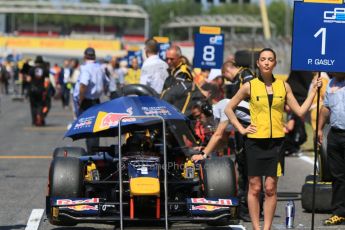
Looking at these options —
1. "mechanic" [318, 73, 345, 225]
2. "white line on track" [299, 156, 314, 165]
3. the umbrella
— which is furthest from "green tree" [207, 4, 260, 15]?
the umbrella

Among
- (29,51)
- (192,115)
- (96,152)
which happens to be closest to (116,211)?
(96,152)

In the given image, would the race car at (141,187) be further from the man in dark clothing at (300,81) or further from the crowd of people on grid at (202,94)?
the man in dark clothing at (300,81)

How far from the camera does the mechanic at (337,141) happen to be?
418 inches

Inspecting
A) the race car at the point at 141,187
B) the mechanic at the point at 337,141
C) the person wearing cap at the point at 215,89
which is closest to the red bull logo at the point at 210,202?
the race car at the point at 141,187

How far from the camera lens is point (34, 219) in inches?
418

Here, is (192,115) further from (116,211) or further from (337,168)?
(116,211)

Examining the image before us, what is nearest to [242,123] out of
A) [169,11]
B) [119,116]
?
[119,116]

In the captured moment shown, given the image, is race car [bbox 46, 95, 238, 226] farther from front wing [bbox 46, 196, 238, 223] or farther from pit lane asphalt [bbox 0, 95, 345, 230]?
pit lane asphalt [bbox 0, 95, 345, 230]

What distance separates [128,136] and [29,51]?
3955 inches

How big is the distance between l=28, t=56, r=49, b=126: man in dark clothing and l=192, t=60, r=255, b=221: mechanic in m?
14.0

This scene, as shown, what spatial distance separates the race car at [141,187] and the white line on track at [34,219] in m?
0.72

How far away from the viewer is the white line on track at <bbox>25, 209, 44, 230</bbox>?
1012cm

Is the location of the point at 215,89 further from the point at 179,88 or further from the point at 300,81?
the point at 300,81

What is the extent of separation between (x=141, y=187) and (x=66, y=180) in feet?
2.83
